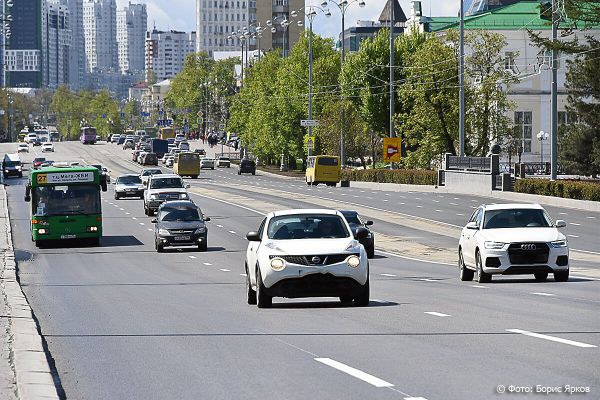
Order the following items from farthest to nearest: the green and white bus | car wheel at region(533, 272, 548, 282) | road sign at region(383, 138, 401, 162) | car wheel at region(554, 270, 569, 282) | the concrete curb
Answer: road sign at region(383, 138, 401, 162) < the green and white bus < car wheel at region(533, 272, 548, 282) < car wheel at region(554, 270, 569, 282) < the concrete curb

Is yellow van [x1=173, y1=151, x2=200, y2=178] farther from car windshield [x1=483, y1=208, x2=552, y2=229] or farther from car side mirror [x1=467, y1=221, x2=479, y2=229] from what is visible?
car windshield [x1=483, y1=208, x2=552, y2=229]

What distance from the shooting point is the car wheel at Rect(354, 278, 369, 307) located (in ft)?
66.0

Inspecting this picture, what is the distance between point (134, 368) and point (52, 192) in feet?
120

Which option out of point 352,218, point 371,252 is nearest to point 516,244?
point 371,252

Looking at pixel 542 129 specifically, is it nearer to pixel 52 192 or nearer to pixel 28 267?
pixel 52 192

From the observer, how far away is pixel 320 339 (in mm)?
15414

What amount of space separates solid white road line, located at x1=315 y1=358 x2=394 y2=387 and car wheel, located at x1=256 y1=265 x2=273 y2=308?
22.3ft

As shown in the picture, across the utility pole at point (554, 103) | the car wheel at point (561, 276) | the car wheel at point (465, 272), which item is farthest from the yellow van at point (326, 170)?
the car wheel at point (561, 276)

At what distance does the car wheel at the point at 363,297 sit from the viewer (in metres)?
20.1

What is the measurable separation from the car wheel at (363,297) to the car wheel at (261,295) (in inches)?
51.7

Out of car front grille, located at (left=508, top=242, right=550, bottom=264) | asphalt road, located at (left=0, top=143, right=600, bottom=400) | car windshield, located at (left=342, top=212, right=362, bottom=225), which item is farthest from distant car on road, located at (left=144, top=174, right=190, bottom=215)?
car front grille, located at (left=508, top=242, right=550, bottom=264)

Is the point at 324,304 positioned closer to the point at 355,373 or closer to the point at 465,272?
the point at 465,272

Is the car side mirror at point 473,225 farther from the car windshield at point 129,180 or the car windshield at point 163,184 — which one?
the car windshield at point 129,180

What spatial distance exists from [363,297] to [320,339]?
4938 mm
